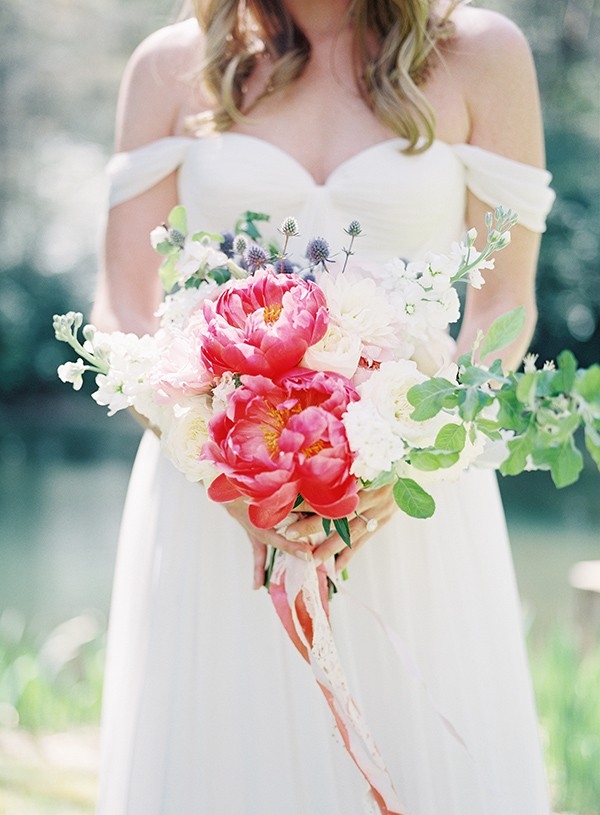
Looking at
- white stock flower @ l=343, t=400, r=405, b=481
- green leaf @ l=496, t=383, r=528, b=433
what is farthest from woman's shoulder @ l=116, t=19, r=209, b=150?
green leaf @ l=496, t=383, r=528, b=433

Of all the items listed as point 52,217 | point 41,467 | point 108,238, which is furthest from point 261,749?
point 52,217

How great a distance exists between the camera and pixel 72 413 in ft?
56.1

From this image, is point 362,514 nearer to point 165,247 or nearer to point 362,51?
point 165,247

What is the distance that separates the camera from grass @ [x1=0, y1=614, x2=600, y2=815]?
3.42 metres

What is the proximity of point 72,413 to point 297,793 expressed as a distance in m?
15.4

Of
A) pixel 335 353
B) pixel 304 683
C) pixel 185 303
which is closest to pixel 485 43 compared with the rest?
pixel 185 303

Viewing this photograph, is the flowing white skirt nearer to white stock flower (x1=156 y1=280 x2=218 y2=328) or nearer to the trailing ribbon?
the trailing ribbon

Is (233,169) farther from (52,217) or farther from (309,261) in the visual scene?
(52,217)

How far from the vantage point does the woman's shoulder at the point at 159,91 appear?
245 cm

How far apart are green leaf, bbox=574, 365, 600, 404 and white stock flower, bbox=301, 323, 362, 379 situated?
1.29 ft

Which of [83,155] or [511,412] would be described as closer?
[511,412]

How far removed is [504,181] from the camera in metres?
2.30

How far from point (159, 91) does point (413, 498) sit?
1374mm

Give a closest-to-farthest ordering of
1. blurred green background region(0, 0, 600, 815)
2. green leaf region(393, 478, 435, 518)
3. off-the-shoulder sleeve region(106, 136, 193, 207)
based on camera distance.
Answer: green leaf region(393, 478, 435, 518) → off-the-shoulder sleeve region(106, 136, 193, 207) → blurred green background region(0, 0, 600, 815)
